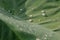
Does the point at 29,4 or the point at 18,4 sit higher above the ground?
the point at 18,4

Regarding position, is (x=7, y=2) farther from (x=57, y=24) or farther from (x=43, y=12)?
(x=57, y=24)

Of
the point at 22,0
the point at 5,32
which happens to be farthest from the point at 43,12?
the point at 22,0

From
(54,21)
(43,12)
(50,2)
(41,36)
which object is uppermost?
(50,2)

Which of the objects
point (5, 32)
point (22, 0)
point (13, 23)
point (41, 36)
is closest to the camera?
point (41, 36)

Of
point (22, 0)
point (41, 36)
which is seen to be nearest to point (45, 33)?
point (41, 36)

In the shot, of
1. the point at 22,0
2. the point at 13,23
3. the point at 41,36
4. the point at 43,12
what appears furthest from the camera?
the point at 22,0

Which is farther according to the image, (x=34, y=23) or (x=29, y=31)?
(x=34, y=23)

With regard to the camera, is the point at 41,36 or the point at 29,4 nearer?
the point at 41,36

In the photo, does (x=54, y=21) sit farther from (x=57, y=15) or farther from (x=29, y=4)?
(x=29, y=4)

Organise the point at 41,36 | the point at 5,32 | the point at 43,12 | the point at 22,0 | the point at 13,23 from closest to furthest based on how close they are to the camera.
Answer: the point at 41,36 → the point at 13,23 → the point at 43,12 → the point at 5,32 → the point at 22,0
